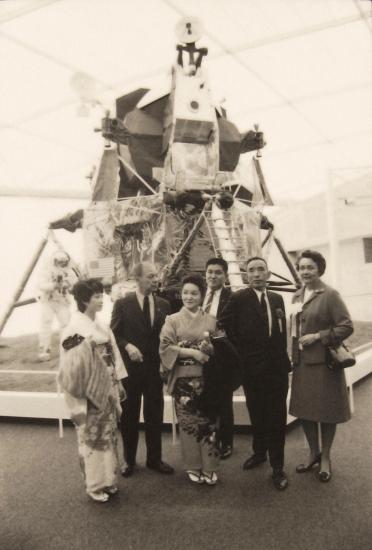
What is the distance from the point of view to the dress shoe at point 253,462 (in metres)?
3.03

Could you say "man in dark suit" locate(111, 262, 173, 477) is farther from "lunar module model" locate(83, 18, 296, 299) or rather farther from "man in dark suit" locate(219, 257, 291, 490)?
"lunar module model" locate(83, 18, 296, 299)

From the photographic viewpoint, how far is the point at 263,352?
284 cm

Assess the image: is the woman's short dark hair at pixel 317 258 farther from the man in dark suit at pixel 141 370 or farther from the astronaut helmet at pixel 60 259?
the astronaut helmet at pixel 60 259

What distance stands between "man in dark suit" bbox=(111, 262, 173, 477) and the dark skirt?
0.89 m

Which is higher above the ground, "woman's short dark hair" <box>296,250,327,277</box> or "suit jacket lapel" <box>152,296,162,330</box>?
"woman's short dark hair" <box>296,250,327,277</box>

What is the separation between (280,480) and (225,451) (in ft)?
1.94

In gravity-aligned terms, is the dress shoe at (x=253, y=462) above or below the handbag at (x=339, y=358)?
below

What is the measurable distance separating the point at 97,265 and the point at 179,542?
2.49 m

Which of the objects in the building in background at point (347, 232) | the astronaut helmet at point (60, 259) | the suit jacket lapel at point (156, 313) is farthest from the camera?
the building in background at point (347, 232)

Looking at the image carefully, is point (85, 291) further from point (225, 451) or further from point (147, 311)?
Result: point (225, 451)

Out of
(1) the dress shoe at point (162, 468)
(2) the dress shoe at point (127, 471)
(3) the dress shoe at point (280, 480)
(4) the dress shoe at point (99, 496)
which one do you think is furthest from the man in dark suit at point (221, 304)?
(4) the dress shoe at point (99, 496)

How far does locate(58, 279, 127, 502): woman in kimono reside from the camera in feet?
8.63

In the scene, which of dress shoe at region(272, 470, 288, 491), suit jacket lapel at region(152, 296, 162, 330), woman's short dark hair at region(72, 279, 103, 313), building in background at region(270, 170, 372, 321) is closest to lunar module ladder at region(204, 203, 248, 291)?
suit jacket lapel at region(152, 296, 162, 330)

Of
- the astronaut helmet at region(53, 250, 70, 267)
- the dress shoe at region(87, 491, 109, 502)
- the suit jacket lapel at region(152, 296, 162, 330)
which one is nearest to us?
the dress shoe at region(87, 491, 109, 502)
